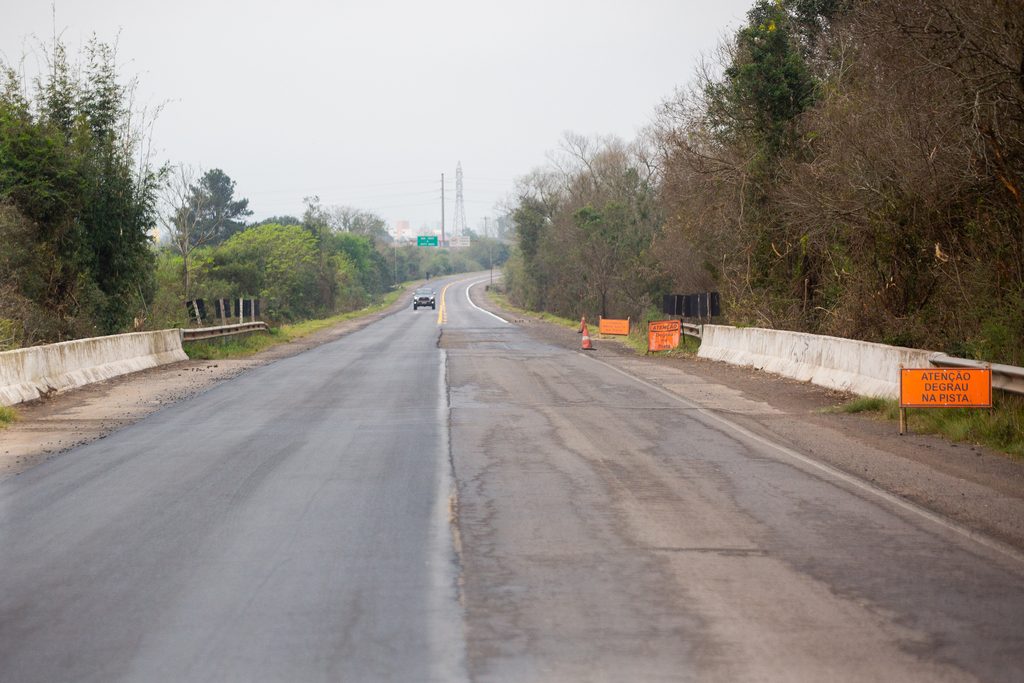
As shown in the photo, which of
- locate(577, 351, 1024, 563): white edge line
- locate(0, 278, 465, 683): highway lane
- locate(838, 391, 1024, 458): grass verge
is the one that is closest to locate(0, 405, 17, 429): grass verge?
locate(0, 278, 465, 683): highway lane

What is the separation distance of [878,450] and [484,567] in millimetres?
6299

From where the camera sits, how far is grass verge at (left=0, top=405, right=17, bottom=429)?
472 inches

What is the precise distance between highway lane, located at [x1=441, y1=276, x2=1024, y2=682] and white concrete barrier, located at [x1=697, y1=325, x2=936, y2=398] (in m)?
4.88

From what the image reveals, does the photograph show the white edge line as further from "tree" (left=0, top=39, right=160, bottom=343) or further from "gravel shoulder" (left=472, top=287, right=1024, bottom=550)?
"tree" (left=0, top=39, right=160, bottom=343)

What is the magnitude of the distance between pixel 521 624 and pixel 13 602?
111 inches

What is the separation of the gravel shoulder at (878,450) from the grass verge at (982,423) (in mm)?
181

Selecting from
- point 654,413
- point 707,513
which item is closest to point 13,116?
point 654,413

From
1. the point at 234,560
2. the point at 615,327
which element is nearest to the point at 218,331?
the point at 615,327

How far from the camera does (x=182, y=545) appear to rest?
235 inches

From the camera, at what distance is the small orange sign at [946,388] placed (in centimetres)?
1075

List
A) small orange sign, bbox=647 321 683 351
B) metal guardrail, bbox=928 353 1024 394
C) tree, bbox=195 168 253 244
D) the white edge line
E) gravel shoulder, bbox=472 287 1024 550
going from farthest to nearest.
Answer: tree, bbox=195 168 253 244
small orange sign, bbox=647 321 683 351
metal guardrail, bbox=928 353 1024 394
gravel shoulder, bbox=472 287 1024 550
the white edge line

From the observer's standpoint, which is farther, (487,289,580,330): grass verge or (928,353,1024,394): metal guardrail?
(487,289,580,330): grass verge

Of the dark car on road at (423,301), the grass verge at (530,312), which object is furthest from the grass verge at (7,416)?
the dark car on road at (423,301)

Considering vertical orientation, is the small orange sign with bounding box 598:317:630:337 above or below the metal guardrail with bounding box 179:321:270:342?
below
